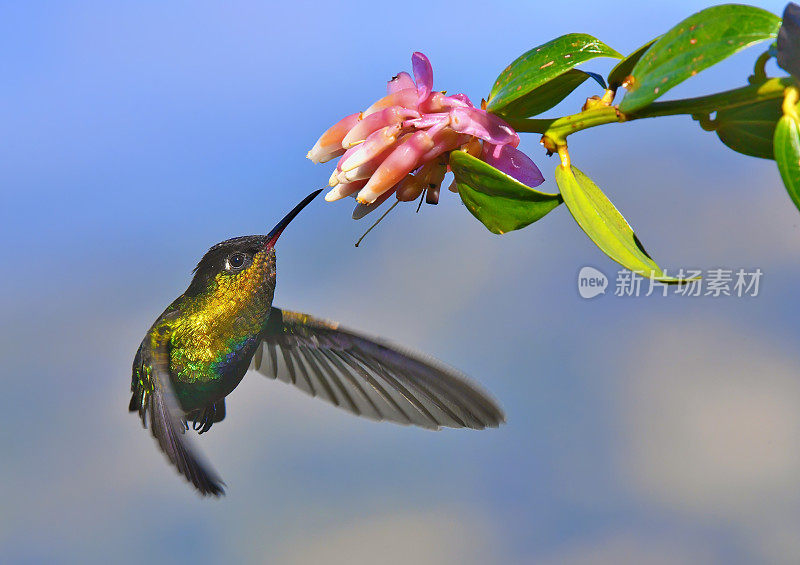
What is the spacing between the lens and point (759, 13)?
66cm

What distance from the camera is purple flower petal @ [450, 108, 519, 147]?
2.53 ft

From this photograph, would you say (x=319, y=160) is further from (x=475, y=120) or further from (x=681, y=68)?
(x=681, y=68)

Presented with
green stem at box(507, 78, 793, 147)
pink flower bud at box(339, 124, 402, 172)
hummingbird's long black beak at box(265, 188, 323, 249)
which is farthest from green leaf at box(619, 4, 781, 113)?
hummingbird's long black beak at box(265, 188, 323, 249)

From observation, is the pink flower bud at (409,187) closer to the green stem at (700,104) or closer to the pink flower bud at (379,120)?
the pink flower bud at (379,120)

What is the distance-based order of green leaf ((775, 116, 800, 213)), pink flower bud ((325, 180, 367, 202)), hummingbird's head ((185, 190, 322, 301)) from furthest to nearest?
hummingbird's head ((185, 190, 322, 301)) → pink flower bud ((325, 180, 367, 202)) → green leaf ((775, 116, 800, 213))

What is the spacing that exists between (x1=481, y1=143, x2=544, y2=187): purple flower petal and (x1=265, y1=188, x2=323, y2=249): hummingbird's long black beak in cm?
33

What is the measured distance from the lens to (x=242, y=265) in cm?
104

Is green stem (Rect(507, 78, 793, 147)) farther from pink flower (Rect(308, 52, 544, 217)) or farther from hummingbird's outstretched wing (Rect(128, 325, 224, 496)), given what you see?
hummingbird's outstretched wing (Rect(128, 325, 224, 496))

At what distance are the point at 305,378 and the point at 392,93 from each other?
0.68 metres

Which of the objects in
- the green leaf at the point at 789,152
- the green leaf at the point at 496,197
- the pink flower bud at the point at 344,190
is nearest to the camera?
the green leaf at the point at 789,152

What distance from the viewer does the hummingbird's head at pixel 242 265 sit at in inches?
41.1

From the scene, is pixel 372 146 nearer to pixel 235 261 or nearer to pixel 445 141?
pixel 445 141

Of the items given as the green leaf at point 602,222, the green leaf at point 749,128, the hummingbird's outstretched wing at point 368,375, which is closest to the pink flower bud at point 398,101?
the green leaf at point 602,222

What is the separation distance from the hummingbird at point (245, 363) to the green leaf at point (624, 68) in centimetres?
46
